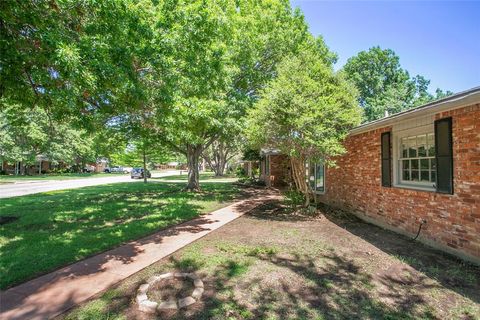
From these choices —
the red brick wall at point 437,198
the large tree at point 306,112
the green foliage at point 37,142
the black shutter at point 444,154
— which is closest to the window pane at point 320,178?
the red brick wall at point 437,198

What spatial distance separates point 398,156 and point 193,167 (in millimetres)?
12437

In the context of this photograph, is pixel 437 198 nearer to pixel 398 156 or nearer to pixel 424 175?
pixel 424 175

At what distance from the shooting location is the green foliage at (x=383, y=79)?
3641cm

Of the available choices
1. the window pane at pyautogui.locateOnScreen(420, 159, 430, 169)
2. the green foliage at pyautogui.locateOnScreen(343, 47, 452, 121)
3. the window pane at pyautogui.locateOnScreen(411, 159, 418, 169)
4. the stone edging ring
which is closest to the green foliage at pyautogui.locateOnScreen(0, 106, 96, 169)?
the stone edging ring

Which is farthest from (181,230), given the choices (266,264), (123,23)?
(123,23)

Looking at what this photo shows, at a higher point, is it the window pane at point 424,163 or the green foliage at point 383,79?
the green foliage at point 383,79

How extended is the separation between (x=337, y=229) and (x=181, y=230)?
421 cm

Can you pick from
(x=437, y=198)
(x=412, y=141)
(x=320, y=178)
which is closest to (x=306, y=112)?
(x=412, y=141)

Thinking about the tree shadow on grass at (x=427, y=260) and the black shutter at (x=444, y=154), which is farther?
the black shutter at (x=444, y=154)

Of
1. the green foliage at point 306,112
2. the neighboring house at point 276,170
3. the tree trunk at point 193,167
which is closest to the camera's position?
the green foliage at point 306,112

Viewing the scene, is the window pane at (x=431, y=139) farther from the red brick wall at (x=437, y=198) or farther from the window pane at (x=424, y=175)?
the red brick wall at (x=437, y=198)

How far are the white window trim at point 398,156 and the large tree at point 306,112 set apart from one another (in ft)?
4.79

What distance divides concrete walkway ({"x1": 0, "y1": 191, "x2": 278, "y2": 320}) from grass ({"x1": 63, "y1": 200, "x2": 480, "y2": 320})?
0.25 metres

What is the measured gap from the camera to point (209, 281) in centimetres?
419
